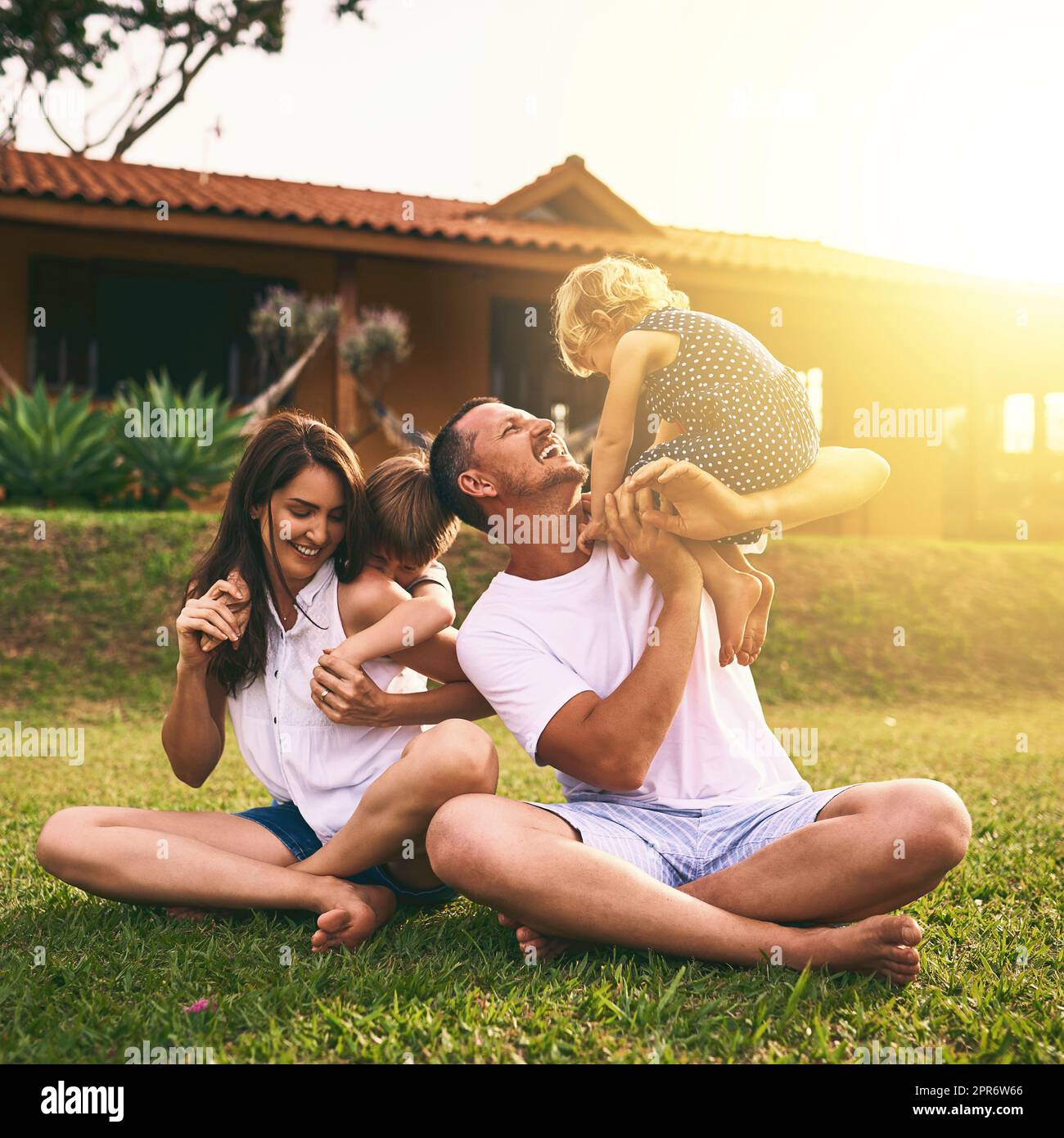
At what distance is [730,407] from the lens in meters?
2.94

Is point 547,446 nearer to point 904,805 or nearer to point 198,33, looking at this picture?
point 904,805

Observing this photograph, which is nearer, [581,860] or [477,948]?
[581,860]

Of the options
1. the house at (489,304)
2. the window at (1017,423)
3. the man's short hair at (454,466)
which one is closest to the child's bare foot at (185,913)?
the man's short hair at (454,466)

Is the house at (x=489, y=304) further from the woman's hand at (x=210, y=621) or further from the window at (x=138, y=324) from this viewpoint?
the woman's hand at (x=210, y=621)

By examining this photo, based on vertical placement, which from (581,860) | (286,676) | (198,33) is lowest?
(581,860)

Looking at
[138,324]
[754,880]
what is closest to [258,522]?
[754,880]

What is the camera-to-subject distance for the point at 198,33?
18.4 m

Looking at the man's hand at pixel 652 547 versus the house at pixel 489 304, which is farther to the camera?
the house at pixel 489 304

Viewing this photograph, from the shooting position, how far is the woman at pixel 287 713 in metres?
2.61

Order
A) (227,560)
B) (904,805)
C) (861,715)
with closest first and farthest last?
1. (904,805)
2. (227,560)
3. (861,715)

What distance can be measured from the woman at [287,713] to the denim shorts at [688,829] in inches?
11.5

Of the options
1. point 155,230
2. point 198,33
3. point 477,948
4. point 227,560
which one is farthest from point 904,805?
point 198,33

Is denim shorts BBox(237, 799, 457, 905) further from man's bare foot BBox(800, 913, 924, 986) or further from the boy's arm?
man's bare foot BBox(800, 913, 924, 986)

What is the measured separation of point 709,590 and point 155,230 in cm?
857
